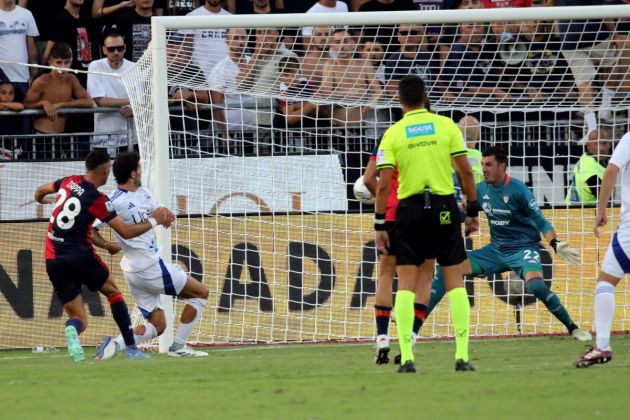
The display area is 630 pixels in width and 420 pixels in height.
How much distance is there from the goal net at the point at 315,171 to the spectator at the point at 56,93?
130cm

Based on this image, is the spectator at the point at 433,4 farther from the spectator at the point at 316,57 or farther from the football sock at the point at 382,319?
the football sock at the point at 382,319

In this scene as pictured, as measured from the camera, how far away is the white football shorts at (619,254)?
9.69 meters

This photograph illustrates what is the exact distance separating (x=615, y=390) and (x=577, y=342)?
5.01 m

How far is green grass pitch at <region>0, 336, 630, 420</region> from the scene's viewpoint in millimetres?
7344

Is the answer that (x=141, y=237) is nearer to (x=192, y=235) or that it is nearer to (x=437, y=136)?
(x=192, y=235)

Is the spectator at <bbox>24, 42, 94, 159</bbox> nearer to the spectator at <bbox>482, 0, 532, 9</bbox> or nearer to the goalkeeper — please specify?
the goalkeeper

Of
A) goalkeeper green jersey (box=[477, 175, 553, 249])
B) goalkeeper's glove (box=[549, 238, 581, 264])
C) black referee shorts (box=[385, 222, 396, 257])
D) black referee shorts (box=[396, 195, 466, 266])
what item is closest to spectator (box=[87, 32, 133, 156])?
goalkeeper green jersey (box=[477, 175, 553, 249])

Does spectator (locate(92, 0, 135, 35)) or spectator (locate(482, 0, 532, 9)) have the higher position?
spectator (locate(482, 0, 532, 9))

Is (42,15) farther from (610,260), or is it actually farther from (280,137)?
(610,260)

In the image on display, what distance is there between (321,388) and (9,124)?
8.85m

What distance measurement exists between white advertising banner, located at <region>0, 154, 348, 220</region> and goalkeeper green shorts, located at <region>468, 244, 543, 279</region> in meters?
2.01

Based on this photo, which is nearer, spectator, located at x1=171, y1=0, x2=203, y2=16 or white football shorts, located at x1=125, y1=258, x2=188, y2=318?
white football shorts, located at x1=125, y1=258, x2=188, y2=318

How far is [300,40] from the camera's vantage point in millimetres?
14391

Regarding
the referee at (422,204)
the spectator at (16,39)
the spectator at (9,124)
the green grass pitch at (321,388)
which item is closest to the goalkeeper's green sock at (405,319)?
the referee at (422,204)
